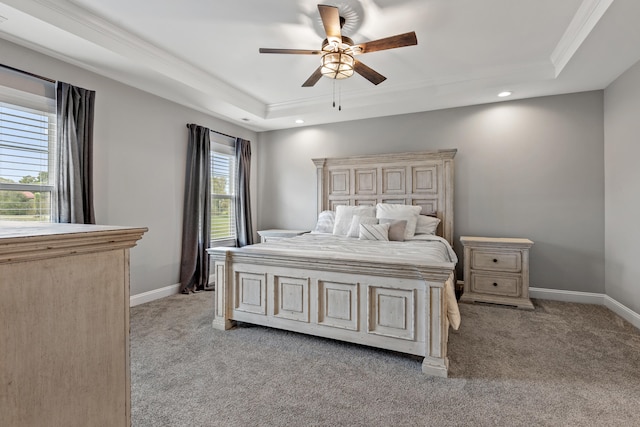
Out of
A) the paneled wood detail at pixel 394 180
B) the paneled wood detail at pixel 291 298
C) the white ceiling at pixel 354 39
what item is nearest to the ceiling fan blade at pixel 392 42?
the white ceiling at pixel 354 39

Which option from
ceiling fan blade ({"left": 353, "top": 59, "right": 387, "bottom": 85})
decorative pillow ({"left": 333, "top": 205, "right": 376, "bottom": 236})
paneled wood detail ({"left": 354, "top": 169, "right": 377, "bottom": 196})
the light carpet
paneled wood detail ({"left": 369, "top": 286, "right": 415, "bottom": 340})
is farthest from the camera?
paneled wood detail ({"left": 354, "top": 169, "right": 377, "bottom": 196})

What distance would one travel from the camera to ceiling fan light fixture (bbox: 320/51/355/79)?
96.4 inches

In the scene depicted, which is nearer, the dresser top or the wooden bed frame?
the wooden bed frame

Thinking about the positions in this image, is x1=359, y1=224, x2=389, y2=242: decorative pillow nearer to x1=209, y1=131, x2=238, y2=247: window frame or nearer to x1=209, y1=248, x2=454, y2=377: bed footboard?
x1=209, y1=248, x2=454, y2=377: bed footboard

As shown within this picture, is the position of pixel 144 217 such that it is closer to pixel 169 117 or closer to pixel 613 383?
pixel 169 117

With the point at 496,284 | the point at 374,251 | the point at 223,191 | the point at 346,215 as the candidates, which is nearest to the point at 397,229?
the point at 346,215

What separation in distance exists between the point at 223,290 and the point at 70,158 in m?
1.80

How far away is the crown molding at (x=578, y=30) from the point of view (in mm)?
2217

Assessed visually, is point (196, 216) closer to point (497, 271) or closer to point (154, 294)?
point (154, 294)

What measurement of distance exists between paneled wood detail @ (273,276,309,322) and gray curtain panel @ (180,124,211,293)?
1.87 metres

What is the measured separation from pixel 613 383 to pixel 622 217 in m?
2.00

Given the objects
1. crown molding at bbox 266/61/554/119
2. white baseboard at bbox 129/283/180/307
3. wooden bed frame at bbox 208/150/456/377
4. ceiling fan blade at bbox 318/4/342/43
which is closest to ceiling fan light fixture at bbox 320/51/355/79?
ceiling fan blade at bbox 318/4/342/43

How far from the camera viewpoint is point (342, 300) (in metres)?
2.36

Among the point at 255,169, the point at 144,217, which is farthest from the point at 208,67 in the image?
the point at 255,169
